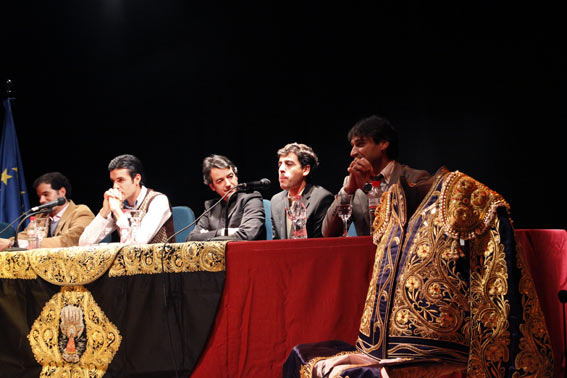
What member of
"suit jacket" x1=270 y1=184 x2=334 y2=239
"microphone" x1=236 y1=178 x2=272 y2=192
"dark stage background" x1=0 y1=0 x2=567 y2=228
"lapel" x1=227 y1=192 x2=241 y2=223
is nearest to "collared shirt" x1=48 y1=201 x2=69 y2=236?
"dark stage background" x1=0 y1=0 x2=567 y2=228

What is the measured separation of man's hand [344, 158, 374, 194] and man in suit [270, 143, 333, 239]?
93cm

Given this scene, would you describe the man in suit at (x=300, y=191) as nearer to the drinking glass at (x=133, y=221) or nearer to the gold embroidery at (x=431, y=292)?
the drinking glass at (x=133, y=221)

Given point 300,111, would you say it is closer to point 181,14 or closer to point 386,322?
point 181,14

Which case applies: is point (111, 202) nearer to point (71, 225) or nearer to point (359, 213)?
point (71, 225)

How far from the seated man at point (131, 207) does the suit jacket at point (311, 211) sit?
703 millimetres

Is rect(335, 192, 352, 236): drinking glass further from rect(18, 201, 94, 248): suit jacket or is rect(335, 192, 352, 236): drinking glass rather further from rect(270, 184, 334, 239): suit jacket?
rect(18, 201, 94, 248): suit jacket

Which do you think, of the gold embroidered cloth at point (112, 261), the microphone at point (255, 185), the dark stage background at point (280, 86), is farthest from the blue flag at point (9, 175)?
the microphone at point (255, 185)

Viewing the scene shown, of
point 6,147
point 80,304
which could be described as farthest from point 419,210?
point 6,147

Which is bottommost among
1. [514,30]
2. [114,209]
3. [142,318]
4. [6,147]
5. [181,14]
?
[142,318]

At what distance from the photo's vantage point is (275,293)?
1676mm

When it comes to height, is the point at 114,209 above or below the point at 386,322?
above

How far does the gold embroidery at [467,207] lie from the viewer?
44.1 inches

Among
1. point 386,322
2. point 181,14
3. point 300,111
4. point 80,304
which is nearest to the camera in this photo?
point 386,322

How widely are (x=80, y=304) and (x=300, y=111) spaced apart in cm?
249
